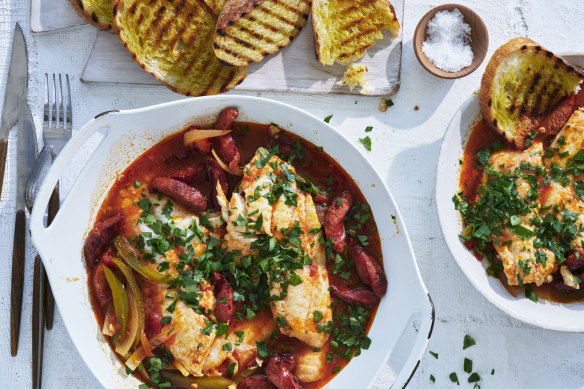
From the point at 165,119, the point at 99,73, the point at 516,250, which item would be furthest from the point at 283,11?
the point at 516,250

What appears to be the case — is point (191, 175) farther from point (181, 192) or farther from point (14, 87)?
point (14, 87)

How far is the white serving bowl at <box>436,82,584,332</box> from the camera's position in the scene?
377 centimetres

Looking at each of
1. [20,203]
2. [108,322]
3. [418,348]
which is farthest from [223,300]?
[20,203]

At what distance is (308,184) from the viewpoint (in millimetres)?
3859

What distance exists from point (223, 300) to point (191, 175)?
3.03ft

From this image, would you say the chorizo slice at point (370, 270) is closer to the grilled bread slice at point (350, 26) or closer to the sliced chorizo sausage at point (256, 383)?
the sliced chorizo sausage at point (256, 383)

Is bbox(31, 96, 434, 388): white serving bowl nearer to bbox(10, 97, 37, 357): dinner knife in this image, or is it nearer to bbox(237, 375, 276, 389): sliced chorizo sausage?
bbox(237, 375, 276, 389): sliced chorizo sausage

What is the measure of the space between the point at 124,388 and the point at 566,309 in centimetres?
327

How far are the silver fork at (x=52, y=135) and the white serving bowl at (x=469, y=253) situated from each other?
285cm

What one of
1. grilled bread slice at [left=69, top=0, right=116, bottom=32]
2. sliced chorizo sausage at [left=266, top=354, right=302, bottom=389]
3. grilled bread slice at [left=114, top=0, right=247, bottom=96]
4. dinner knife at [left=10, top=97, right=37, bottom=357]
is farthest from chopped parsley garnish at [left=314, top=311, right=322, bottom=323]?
grilled bread slice at [left=69, top=0, right=116, bottom=32]

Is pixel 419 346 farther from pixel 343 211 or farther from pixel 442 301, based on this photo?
pixel 343 211

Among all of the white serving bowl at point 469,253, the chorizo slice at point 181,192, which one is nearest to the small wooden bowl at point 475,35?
the white serving bowl at point 469,253

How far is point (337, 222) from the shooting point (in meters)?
3.77

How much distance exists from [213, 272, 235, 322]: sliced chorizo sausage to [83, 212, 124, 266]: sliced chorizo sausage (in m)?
0.79
